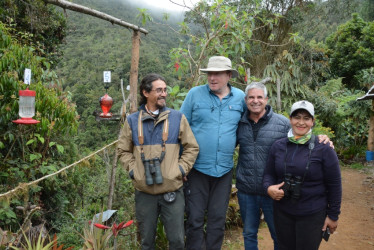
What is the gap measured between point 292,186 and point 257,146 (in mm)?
432

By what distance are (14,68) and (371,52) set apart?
15.6 meters

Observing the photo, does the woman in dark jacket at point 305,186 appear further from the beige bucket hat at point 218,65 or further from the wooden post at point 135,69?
the wooden post at point 135,69

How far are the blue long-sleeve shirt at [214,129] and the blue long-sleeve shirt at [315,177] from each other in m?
0.43

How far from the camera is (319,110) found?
11000 mm

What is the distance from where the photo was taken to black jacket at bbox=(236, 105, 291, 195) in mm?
2283

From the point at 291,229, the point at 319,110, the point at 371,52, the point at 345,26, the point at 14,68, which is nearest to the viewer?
the point at 291,229

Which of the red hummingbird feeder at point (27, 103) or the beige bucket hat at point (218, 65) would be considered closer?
the beige bucket hat at point (218, 65)

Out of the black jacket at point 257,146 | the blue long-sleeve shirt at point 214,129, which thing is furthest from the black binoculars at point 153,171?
the black jacket at point 257,146

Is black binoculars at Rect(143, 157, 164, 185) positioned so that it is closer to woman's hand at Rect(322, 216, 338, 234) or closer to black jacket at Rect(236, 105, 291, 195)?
black jacket at Rect(236, 105, 291, 195)

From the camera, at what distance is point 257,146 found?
2297 millimetres

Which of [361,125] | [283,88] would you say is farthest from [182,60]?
[361,125]

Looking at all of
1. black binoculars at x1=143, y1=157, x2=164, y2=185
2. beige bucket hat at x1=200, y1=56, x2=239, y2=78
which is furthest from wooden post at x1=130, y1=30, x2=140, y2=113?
black binoculars at x1=143, y1=157, x2=164, y2=185

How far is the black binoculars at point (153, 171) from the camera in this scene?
208cm

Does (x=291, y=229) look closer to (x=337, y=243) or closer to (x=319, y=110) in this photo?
(x=337, y=243)
